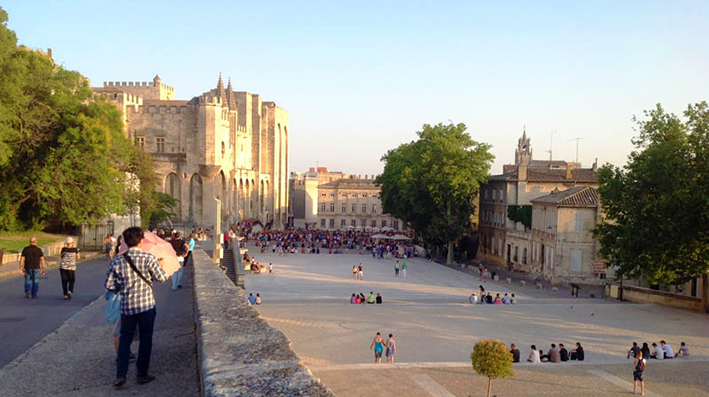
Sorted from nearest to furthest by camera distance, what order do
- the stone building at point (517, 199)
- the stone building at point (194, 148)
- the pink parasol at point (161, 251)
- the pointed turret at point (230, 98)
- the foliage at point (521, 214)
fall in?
the pink parasol at point (161, 251) < the foliage at point (521, 214) < the stone building at point (517, 199) < the stone building at point (194, 148) < the pointed turret at point (230, 98)

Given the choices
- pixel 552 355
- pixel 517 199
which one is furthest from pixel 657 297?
pixel 517 199

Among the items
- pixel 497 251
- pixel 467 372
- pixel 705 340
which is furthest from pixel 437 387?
pixel 497 251

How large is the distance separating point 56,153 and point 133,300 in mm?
25931

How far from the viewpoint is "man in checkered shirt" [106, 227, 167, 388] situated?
5.28 metres

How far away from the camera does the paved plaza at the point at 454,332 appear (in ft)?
46.2

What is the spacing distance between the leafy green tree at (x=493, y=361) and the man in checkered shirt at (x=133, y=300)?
9.40m

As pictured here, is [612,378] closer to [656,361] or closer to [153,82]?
[656,361]

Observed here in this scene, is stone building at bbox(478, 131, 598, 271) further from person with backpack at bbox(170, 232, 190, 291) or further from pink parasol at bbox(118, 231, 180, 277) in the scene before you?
pink parasol at bbox(118, 231, 180, 277)

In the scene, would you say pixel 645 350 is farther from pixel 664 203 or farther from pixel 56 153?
pixel 56 153

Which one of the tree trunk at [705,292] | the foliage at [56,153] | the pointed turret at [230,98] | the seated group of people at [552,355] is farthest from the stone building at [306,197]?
the seated group of people at [552,355]

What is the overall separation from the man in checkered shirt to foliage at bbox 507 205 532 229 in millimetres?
42392

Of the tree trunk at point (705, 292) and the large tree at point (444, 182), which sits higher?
the large tree at point (444, 182)

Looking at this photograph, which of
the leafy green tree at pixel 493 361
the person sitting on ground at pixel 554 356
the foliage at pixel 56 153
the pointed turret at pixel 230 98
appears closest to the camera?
the leafy green tree at pixel 493 361

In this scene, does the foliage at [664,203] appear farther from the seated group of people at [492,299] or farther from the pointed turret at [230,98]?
the pointed turret at [230,98]
